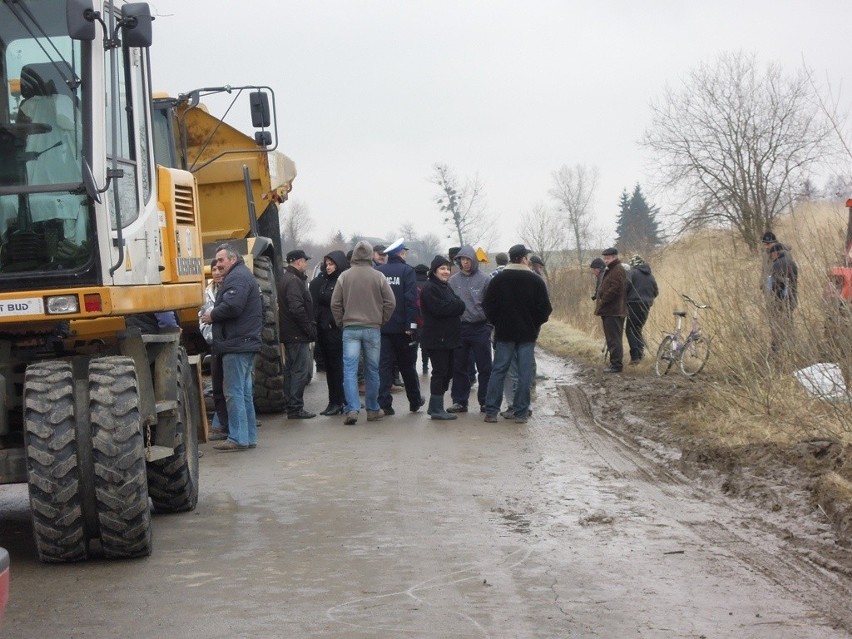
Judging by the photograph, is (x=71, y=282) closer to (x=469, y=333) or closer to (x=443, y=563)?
(x=443, y=563)

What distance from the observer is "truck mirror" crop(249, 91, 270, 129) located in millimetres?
13680

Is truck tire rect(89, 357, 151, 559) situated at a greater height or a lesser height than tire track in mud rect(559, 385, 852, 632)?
greater

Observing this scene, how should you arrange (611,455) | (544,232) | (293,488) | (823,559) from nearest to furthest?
(823,559) → (293,488) → (611,455) → (544,232)

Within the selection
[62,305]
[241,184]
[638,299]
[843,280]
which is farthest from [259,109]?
[638,299]

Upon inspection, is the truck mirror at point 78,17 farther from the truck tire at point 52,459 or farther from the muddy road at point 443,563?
the muddy road at point 443,563

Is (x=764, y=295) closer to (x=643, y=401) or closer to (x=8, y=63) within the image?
(x=643, y=401)

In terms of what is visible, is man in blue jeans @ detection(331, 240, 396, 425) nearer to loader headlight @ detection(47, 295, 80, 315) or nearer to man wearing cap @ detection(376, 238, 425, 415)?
man wearing cap @ detection(376, 238, 425, 415)

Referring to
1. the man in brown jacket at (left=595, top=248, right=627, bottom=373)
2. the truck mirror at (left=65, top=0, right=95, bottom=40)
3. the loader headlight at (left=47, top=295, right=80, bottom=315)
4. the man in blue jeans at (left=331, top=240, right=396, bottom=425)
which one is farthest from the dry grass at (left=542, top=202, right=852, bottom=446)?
the truck mirror at (left=65, top=0, right=95, bottom=40)

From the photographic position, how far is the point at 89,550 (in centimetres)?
719

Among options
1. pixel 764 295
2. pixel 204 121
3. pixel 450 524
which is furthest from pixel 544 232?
pixel 450 524

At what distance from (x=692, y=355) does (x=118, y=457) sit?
11.7m

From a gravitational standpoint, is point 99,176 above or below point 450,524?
above

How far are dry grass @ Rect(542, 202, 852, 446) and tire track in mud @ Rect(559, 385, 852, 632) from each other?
102 cm

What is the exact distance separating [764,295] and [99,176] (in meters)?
6.54
